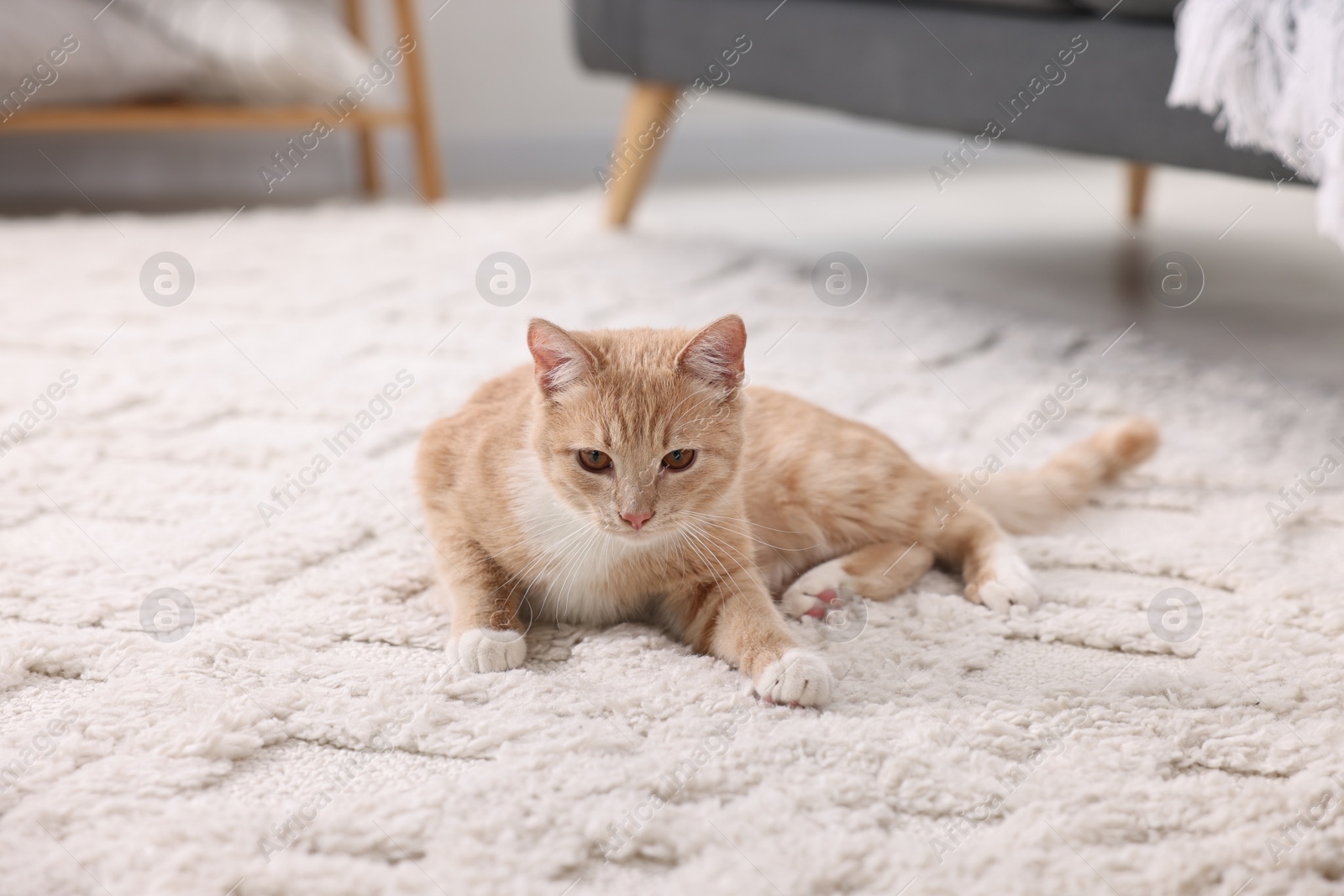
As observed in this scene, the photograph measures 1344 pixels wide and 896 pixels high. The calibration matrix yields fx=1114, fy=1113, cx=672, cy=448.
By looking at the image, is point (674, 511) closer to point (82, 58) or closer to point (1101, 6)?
point (1101, 6)

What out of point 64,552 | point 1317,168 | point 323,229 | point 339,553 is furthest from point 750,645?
point 323,229

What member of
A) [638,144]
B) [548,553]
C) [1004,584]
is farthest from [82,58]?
[1004,584]

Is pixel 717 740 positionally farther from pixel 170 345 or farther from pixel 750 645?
pixel 170 345

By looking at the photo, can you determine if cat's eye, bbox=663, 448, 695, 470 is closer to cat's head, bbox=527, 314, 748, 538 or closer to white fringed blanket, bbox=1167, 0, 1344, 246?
cat's head, bbox=527, 314, 748, 538

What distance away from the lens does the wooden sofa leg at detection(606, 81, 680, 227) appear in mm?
3148

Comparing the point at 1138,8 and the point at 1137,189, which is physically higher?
the point at 1137,189

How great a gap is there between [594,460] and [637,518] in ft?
0.28

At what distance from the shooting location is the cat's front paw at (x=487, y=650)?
3.62 feet

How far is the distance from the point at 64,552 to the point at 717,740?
2.88ft

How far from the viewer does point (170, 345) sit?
230cm

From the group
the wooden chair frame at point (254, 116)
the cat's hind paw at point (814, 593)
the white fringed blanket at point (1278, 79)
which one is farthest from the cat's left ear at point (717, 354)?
the wooden chair frame at point (254, 116)

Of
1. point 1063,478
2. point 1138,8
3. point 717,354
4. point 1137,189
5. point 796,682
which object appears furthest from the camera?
point 1137,189

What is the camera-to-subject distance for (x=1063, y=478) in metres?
1.52

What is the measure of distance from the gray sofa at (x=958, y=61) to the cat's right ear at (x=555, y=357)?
1230 mm
